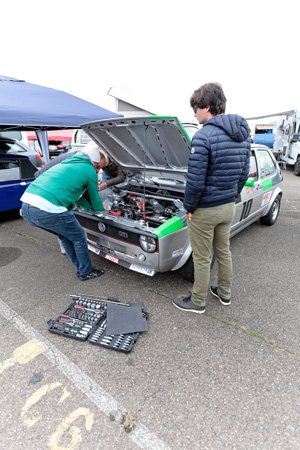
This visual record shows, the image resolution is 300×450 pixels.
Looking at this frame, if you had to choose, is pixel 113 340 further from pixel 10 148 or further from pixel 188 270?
pixel 10 148

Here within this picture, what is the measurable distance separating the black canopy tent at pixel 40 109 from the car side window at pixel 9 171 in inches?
27.3

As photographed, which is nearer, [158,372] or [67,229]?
[158,372]

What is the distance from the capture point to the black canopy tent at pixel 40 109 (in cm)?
488

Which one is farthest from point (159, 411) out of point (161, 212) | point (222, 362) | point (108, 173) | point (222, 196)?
point (108, 173)

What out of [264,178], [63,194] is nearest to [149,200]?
[63,194]

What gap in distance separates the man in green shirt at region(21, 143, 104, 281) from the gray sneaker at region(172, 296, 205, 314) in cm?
127

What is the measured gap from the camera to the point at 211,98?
200 cm

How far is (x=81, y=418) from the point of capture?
1.64 m

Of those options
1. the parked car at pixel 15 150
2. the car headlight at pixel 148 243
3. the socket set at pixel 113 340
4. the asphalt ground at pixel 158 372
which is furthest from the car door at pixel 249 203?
the parked car at pixel 15 150

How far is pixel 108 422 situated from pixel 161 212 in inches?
84.5

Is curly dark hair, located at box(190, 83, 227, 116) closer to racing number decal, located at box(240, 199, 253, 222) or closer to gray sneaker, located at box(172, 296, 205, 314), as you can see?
gray sneaker, located at box(172, 296, 205, 314)

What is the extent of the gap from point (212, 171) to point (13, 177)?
14.0 feet

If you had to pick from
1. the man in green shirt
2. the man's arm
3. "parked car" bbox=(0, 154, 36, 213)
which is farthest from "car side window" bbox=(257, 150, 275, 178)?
"parked car" bbox=(0, 154, 36, 213)

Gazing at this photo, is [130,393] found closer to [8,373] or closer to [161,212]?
[8,373]
